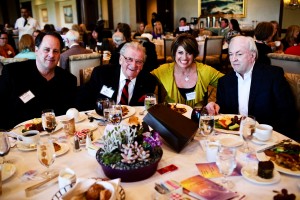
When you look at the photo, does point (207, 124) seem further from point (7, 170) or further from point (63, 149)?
point (7, 170)

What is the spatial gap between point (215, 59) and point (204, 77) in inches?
178

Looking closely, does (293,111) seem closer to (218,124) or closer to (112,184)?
(218,124)

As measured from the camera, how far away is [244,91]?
95.4 inches

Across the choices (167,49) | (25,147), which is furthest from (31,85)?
(167,49)

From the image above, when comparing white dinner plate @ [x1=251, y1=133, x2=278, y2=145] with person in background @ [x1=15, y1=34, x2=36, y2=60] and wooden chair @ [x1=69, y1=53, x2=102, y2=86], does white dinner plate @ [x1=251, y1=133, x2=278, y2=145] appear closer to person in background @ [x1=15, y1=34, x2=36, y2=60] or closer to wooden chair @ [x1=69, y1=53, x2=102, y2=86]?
wooden chair @ [x1=69, y1=53, x2=102, y2=86]

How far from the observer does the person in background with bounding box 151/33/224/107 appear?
2709 millimetres

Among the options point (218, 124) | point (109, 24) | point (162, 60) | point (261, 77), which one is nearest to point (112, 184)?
point (218, 124)

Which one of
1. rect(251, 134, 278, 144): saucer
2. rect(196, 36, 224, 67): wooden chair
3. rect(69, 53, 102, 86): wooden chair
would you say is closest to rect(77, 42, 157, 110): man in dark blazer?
rect(251, 134, 278, 144): saucer

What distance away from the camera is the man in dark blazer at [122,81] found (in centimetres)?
243

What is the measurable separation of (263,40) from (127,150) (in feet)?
13.5

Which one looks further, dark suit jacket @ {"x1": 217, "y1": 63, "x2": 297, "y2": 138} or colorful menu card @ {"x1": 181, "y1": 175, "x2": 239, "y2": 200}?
dark suit jacket @ {"x1": 217, "y1": 63, "x2": 297, "y2": 138}

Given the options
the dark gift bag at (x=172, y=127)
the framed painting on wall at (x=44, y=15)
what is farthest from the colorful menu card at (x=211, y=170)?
the framed painting on wall at (x=44, y=15)

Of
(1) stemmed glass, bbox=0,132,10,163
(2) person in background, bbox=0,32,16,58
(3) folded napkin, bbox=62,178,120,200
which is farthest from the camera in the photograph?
(2) person in background, bbox=0,32,16,58

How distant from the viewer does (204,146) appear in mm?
1597
